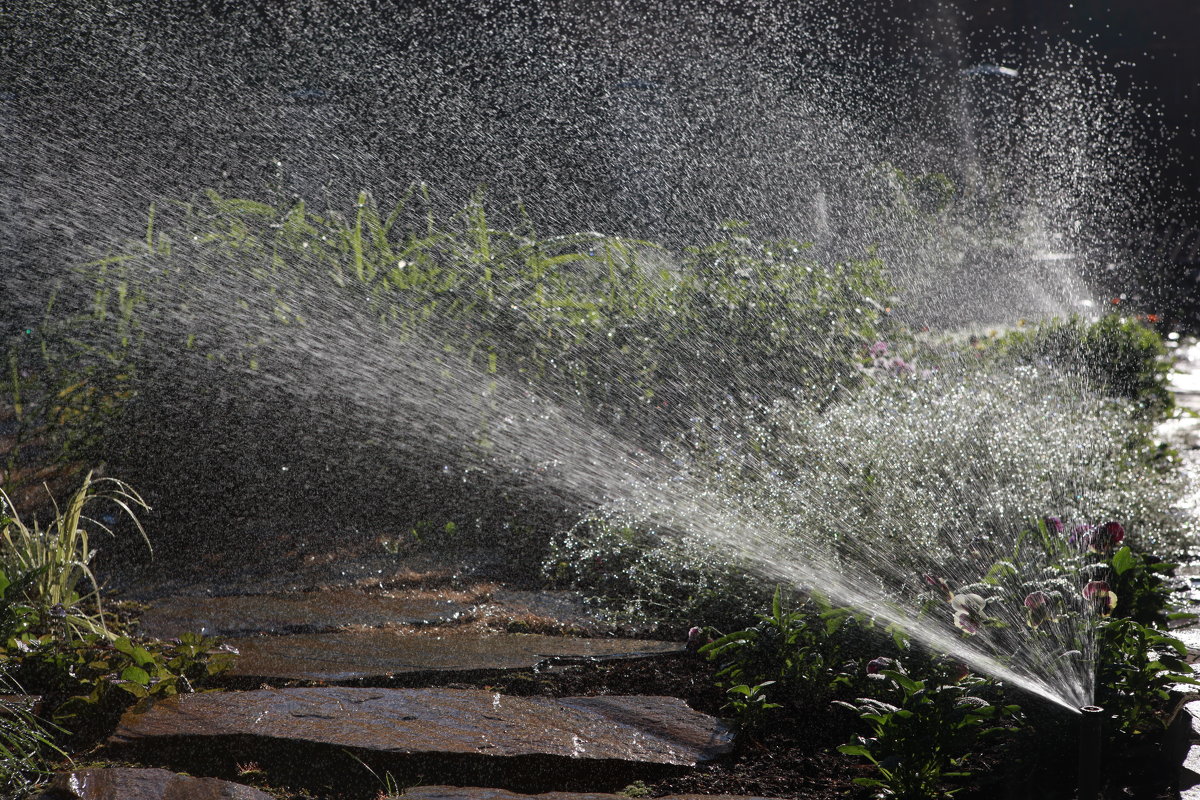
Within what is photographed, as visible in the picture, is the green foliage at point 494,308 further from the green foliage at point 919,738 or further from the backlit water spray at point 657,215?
the green foliage at point 919,738

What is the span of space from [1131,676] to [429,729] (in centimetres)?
164

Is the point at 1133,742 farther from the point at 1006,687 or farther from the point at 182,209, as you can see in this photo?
the point at 182,209

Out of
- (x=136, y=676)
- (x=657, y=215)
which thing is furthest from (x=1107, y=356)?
(x=136, y=676)

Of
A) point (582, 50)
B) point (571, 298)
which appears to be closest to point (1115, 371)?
point (571, 298)

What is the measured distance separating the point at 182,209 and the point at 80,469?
1.94 metres

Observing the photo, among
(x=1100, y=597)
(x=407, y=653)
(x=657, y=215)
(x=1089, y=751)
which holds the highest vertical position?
(x=657, y=215)

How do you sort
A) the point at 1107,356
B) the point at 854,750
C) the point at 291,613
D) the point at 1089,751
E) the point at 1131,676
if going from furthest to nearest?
the point at 1107,356
the point at 291,613
the point at 1131,676
the point at 854,750
the point at 1089,751

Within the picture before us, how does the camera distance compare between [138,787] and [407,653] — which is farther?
[407,653]

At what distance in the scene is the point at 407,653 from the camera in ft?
10.5

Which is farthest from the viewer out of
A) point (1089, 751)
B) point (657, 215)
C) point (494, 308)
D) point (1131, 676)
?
point (657, 215)

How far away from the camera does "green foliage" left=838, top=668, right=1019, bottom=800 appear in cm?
216

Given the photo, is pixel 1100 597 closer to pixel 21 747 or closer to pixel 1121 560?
pixel 1121 560

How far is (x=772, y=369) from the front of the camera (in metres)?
5.07

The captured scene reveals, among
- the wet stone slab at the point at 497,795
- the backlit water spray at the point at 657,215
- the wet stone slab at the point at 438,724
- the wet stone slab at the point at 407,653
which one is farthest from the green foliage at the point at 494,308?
the wet stone slab at the point at 497,795
